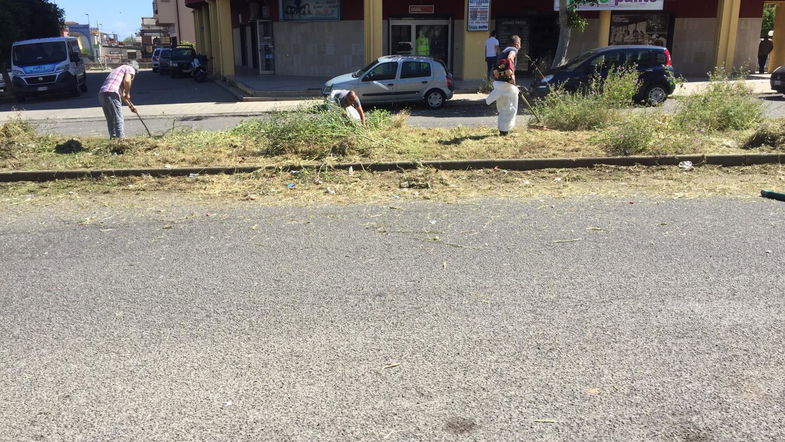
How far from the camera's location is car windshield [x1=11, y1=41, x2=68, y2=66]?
23.8 m

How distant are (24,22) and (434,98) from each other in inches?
786

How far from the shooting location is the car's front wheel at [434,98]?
58.3 ft

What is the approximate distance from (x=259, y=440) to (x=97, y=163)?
7.18 m

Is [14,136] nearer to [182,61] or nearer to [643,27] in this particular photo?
[643,27]

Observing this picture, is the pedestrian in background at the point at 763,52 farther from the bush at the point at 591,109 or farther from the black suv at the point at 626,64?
the bush at the point at 591,109

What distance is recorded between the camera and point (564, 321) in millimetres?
4309

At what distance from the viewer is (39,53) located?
78.8 feet

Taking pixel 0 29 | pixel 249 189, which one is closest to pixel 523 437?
pixel 249 189

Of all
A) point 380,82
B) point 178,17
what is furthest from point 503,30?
point 178,17

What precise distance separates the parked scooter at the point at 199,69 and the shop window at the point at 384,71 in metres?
17.7

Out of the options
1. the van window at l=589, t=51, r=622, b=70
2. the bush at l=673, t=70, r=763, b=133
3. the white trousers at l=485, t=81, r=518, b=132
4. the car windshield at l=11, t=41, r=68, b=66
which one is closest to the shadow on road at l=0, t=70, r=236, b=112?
the car windshield at l=11, t=41, r=68, b=66

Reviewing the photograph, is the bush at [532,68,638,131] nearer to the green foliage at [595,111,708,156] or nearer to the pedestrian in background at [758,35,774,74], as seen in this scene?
the green foliage at [595,111,708,156]

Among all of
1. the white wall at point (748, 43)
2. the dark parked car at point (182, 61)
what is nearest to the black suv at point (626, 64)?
the white wall at point (748, 43)

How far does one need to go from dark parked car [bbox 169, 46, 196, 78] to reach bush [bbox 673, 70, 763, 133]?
30690mm
